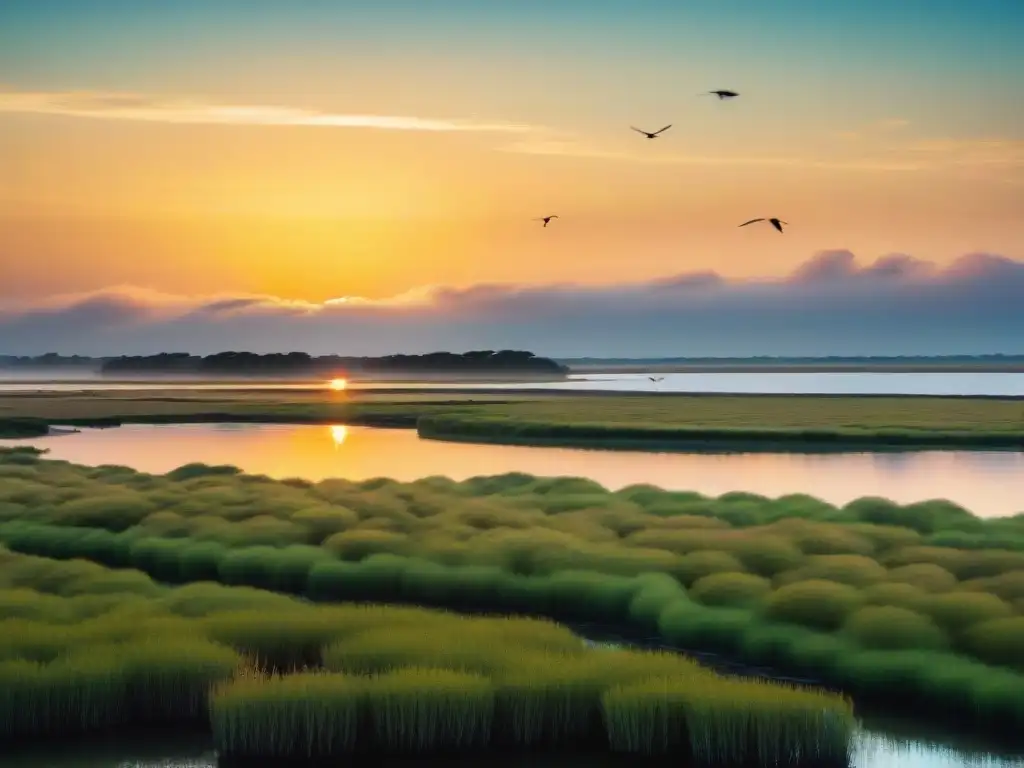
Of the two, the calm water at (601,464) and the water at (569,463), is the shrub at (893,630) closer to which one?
the calm water at (601,464)

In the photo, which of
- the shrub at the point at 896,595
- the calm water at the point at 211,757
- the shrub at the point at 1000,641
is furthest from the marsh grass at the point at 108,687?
the shrub at the point at 1000,641

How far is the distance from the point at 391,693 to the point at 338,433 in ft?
234

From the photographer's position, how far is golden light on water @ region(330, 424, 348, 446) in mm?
79500

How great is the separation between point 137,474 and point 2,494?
6.68 meters

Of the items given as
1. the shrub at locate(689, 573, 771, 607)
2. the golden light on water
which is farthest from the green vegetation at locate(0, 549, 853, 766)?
the golden light on water

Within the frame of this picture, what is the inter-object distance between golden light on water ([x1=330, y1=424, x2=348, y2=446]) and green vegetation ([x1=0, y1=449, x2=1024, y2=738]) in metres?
35.9

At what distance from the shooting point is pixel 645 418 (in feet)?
307

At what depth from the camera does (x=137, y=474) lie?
46000 millimetres

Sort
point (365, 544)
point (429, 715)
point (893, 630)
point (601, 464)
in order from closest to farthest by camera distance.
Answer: point (429, 715)
point (893, 630)
point (365, 544)
point (601, 464)

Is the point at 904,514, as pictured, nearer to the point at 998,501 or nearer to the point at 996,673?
the point at 998,501

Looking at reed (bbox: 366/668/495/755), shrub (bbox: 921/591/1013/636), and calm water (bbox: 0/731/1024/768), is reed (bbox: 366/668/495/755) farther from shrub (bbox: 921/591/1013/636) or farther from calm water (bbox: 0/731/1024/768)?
shrub (bbox: 921/591/1013/636)

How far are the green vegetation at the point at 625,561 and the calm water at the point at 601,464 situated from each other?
1186 centimetres

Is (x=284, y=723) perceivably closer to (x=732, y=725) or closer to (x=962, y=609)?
(x=732, y=725)

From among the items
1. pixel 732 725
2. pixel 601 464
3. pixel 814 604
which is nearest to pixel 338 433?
pixel 601 464
